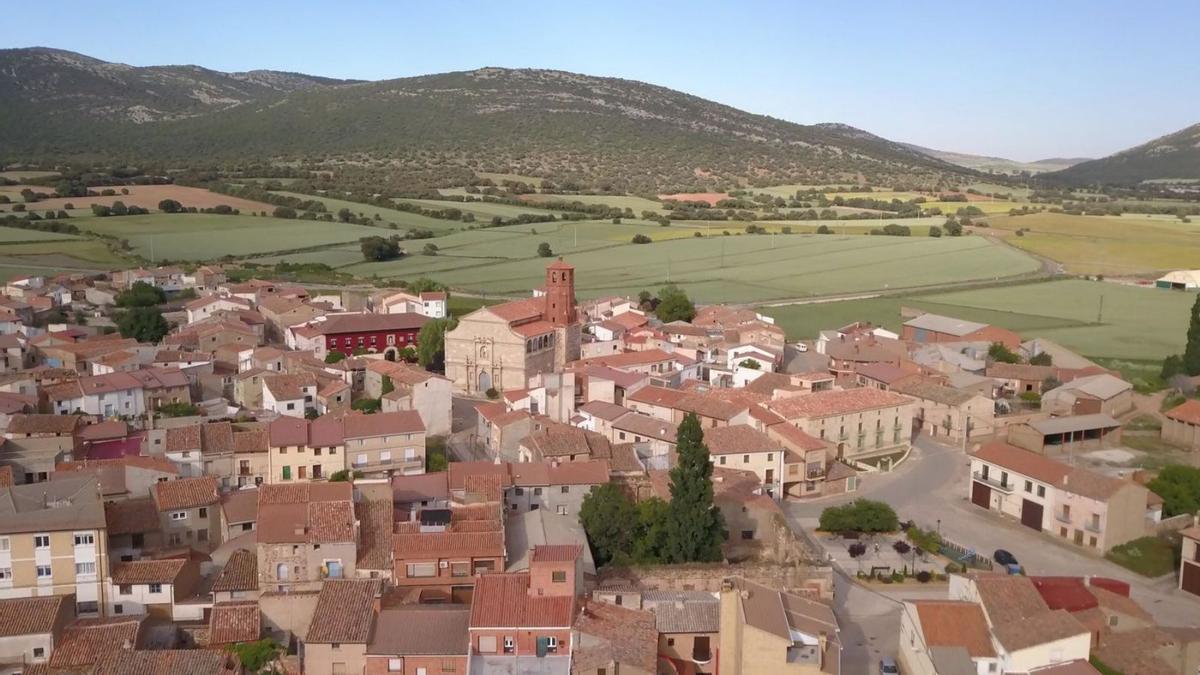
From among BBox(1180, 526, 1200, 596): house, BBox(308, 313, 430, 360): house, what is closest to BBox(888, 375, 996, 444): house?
BBox(1180, 526, 1200, 596): house

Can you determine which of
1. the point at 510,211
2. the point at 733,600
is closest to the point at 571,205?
the point at 510,211

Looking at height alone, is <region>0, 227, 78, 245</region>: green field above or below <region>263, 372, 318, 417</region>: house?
above

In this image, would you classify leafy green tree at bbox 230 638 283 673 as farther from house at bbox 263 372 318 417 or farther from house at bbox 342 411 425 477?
house at bbox 263 372 318 417

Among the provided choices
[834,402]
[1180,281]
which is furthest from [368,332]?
[1180,281]

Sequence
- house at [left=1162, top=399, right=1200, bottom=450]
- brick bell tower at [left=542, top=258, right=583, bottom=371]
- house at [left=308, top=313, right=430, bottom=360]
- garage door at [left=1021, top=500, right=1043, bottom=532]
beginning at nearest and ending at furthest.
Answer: garage door at [left=1021, top=500, right=1043, bottom=532] < house at [left=1162, top=399, right=1200, bottom=450] < brick bell tower at [left=542, top=258, right=583, bottom=371] < house at [left=308, top=313, right=430, bottom=360]

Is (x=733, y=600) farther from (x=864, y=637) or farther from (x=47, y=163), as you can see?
(x=47, y=163)
